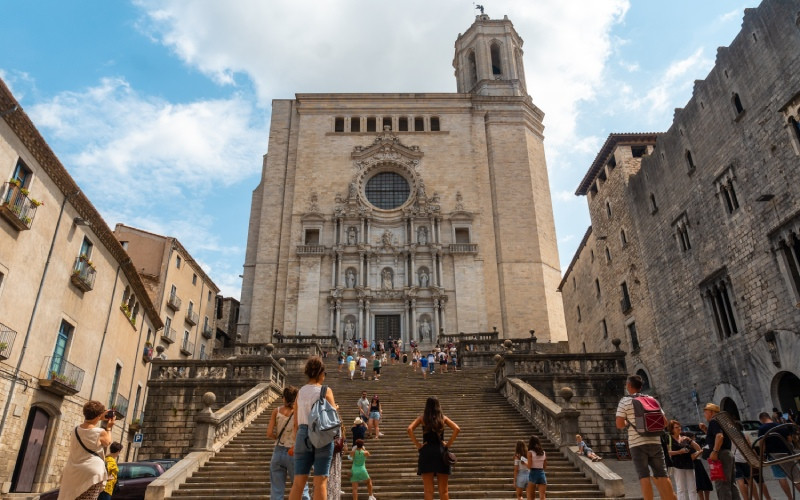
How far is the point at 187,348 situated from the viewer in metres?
33.6

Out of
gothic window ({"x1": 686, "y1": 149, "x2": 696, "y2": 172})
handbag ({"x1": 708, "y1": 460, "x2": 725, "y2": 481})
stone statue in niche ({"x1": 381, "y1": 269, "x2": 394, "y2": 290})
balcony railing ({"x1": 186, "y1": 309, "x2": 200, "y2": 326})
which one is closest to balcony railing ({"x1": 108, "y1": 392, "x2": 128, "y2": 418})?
balcony railing ({"x1": 186, "y1": 309, "x2": 200, "y2": 326})

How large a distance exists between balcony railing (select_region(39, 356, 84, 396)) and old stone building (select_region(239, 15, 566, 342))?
15.2m

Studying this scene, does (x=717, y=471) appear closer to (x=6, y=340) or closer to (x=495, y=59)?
(x=6, y=340)

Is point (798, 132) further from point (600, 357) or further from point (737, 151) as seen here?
point (600, 357)

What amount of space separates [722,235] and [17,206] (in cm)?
2222

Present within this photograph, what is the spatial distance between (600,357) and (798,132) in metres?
8.57

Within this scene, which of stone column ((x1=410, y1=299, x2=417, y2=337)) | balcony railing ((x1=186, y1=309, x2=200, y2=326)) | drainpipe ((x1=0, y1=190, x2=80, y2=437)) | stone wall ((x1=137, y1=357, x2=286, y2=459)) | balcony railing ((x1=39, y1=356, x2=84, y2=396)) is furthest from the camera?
balcony railing ((x1=186, y1=309, x2=200, y2=326))

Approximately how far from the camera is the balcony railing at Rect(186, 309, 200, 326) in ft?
113

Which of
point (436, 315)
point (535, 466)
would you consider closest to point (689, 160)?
point (436, 315)

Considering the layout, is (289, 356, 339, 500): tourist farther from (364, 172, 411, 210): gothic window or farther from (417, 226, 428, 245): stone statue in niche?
(364, 172, 411, 210): gothic window

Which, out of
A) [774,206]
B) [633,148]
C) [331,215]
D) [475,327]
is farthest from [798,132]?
[331,215]

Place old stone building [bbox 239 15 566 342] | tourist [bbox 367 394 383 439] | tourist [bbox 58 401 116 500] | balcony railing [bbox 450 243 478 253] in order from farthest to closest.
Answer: balcony railing [bbox 450 243 478 253] → old stone building [bbox 239 15 566 342] → tourist [bbox 367 394 383 439] → tourist [bbox 58 401 116 500]

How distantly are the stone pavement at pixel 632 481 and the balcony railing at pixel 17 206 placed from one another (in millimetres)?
15644

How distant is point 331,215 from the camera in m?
35.8
